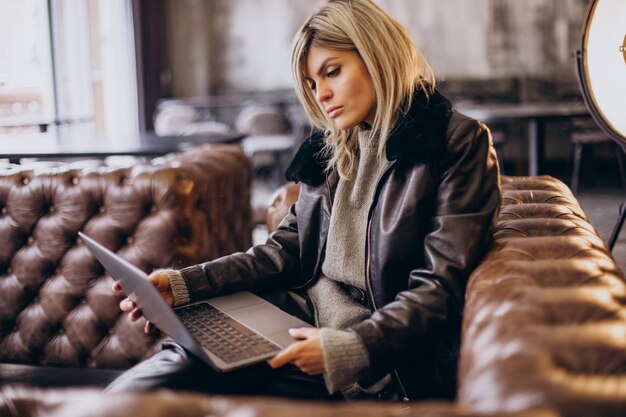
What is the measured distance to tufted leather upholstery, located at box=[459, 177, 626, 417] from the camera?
2.53 feet

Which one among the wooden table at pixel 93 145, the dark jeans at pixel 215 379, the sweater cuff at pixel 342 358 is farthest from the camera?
the wooden table at pixel 93 145

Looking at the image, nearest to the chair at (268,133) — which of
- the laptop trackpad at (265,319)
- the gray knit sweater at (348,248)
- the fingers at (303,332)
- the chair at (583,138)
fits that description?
the chair at (583,138)

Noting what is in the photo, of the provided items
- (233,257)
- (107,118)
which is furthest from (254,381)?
(107,118)

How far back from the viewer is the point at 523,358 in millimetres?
834

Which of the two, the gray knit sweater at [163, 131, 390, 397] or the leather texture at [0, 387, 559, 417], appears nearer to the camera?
the leather texture at [0, 387, 559, 417]

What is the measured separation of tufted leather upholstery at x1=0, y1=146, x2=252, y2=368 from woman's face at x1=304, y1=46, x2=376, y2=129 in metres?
0.76

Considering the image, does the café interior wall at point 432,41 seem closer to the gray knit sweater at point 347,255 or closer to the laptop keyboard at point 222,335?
the gray knit sweater at point 347,255

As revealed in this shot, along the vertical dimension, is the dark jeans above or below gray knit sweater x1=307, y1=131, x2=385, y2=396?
below

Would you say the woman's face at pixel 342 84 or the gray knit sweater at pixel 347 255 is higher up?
the woman's face at pixel 342 84

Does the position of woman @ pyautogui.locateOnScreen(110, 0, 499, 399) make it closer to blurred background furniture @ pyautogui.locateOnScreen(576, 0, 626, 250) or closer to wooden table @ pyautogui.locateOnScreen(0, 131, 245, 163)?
blurred background furniture @ pyautogui.locateOnScreen(576, 0, 626, 250)

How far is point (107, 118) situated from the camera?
806cm

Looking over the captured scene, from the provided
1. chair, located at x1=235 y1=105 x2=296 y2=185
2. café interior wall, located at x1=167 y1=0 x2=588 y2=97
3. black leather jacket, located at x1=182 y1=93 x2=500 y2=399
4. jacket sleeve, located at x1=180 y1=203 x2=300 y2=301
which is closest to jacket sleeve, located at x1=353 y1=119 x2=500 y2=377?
black leather jacket, located at x1=182 y1=93 x2=500 y2=399

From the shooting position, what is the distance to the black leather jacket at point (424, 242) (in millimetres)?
1340

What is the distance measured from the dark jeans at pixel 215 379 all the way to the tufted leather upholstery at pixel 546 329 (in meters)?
0.44
